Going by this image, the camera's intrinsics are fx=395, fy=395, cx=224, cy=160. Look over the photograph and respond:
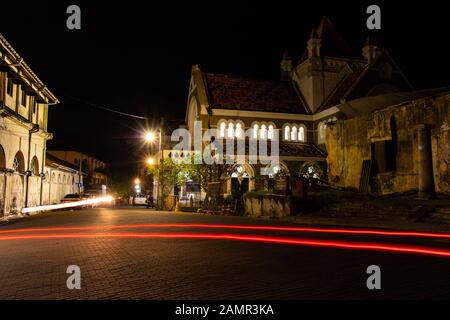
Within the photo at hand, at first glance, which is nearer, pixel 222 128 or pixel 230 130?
pixel 222 128

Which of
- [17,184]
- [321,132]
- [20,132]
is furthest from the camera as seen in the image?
[321,132]

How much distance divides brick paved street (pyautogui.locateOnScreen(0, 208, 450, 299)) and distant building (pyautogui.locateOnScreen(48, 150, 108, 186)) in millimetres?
58279

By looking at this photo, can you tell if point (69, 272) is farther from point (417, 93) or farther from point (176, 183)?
point (176, 183)

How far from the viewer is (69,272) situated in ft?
25.0

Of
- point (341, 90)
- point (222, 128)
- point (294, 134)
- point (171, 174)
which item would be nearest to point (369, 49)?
point (341, 90)

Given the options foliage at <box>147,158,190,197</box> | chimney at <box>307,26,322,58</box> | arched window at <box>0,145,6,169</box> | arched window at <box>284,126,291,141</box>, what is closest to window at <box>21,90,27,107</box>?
arched window at <box>0,145,6,169</box>

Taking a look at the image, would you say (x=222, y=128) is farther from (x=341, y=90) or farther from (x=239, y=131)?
(x=341, y=90)

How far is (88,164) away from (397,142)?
239 ft

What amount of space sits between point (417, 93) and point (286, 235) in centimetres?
1707

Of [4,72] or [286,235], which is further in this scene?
[4,72]

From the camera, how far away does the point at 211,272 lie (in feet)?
Result: 25.1
